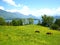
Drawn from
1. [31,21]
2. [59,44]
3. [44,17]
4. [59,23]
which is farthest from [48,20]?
[59,44]

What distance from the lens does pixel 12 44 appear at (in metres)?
25.3

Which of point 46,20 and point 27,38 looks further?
point 46,20

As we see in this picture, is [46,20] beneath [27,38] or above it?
above

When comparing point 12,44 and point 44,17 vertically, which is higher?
point 44,17

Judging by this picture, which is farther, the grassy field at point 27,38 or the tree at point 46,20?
the tree at point 46,20

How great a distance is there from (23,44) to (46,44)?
4.98 m

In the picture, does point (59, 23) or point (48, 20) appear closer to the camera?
point (59, 23)

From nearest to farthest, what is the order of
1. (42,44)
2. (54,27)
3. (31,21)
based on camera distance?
1. (42,44)
2. (54,27)
3. (31,21)

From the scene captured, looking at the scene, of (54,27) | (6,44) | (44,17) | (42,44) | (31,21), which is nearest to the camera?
(6,44)

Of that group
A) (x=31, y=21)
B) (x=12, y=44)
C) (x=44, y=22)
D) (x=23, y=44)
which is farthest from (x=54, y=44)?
(x=31, y=21)

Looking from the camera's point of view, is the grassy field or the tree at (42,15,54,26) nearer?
the grassy field

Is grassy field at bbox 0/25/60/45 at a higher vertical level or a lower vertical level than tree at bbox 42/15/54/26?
lower

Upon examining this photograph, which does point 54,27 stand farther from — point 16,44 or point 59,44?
point 16,44

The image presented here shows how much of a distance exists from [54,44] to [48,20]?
81.7 metres
